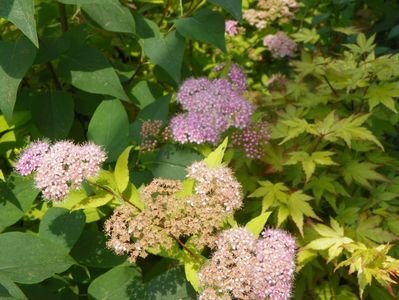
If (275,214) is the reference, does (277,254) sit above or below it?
above

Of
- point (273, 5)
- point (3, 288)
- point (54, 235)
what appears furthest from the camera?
point (273, 5)

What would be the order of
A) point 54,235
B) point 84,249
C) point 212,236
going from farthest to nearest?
point 84,249 → point 54,235 → point 212,236

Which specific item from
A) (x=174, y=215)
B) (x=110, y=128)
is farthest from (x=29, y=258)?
(x=110, y=128)

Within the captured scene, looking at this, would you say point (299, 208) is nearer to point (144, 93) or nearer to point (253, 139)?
point (253, 139)

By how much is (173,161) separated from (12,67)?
2.04ft

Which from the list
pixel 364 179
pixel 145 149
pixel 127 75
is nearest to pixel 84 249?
pixel 145 149

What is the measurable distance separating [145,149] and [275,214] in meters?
0.58

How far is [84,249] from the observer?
1.66m

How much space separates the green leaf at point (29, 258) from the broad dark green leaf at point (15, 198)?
187 millimetres

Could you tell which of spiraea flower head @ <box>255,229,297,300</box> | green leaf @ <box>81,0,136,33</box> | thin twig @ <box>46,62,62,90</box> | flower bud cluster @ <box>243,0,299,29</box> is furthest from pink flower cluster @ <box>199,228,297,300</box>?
flower bud cluster @ <box>243,0,299,29</box>

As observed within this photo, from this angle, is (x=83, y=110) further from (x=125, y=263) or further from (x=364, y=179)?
(x=364, y=179)

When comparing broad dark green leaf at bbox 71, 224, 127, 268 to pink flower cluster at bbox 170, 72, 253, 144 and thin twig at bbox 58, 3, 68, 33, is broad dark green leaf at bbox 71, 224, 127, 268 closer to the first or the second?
pink flower cluster at bbox 170, 72, 253, 144

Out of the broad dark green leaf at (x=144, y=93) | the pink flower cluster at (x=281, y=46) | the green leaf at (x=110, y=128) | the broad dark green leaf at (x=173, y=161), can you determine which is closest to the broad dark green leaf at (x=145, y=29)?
the broad dark green leaf at (x=144, y=93)

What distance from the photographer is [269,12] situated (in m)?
3.09
